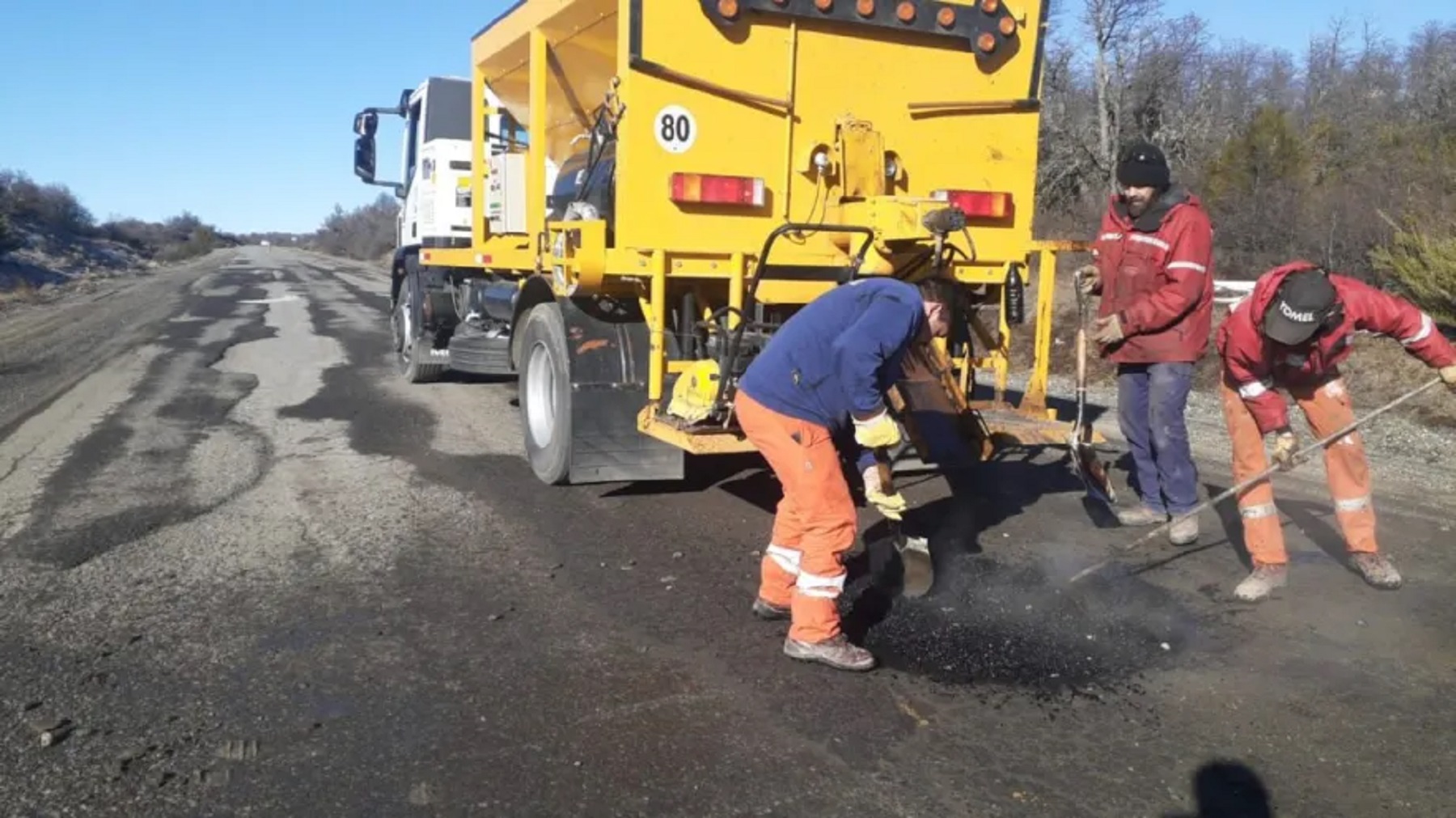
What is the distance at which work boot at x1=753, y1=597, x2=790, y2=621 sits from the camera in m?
4.36

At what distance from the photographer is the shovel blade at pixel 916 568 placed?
468cm

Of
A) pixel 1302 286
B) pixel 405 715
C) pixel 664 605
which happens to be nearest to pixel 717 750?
pixel 405 715

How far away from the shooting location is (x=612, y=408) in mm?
6277

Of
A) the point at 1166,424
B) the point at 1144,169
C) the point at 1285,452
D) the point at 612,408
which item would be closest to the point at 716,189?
the point at 612,408

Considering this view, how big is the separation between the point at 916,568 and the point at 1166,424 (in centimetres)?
167

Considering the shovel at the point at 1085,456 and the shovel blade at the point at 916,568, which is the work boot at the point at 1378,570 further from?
the shovel blade at the point at 916,568

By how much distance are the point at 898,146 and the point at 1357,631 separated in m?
3.29

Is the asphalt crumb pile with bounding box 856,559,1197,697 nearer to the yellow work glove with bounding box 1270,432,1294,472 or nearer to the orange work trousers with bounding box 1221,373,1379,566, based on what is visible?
the orange work trousers with bounding box 1221,373,1379,566

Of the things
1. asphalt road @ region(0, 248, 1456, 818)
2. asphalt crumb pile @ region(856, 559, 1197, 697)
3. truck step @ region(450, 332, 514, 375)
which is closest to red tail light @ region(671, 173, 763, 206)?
asphalt road @ region(0, 248, 1456, 818)

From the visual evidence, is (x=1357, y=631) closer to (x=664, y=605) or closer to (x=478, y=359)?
(x=664, y=605)

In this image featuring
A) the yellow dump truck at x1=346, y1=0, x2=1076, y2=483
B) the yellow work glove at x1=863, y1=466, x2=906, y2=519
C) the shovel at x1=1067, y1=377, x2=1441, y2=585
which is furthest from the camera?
the yellow dump truck at x1=346, y1=0, x2=1076, y2=483

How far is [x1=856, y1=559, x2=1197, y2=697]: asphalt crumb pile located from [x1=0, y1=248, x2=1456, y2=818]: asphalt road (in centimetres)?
2

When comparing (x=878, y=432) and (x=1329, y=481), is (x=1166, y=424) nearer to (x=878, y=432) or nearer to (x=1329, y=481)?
(x=1329, y=481)

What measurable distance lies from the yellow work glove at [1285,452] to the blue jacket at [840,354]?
1.75m
